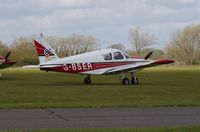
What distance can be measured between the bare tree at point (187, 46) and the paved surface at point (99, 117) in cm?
15525

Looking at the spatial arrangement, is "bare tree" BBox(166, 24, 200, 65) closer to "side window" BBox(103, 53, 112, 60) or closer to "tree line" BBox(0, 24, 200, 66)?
"tree line" BBox(0, 24, 200, 66)

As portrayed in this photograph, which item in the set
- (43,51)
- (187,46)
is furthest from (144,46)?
(43,51)

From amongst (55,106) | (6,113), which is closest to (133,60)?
(55,106)

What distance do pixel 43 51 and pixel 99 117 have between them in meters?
26.8

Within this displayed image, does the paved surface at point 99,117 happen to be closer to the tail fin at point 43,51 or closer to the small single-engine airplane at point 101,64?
the small single-engine airplane at point 101,64

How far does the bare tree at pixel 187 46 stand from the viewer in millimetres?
171375

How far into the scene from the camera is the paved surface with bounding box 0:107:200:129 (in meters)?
14.0

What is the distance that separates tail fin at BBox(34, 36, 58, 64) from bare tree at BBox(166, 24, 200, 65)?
13267cm

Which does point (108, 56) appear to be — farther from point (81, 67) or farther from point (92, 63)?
point (81, 67)

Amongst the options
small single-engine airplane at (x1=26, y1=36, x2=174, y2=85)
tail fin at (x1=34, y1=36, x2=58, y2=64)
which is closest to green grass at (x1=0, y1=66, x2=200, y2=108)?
small single-engine airplane at (x1=26, y1=36, x2=174, y2=85)

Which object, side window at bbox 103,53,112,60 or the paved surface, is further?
side window at bbox 103,53,112,60

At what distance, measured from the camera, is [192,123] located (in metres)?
14.2

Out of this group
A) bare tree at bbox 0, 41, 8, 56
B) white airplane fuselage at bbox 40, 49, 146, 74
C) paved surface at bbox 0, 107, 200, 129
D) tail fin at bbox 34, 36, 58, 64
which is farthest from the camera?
bare tree at bbox 0, 41, 8, 56

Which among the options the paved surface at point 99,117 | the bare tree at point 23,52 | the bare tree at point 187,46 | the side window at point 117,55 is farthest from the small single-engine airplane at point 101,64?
the bare tree at point 187,46
